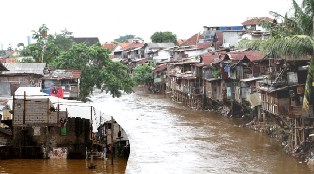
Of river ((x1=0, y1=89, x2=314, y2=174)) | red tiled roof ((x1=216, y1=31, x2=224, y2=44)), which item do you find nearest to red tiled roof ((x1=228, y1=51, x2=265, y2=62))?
river ((x1=0, y1=89, x2=314, y2=174))

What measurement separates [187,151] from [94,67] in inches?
725

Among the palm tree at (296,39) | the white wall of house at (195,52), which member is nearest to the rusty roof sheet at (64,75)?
the palm tree at (296,39)

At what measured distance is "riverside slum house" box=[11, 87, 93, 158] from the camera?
2236 cm

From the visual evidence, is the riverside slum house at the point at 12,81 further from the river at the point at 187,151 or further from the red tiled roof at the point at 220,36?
the red tiled roof at the point at 220,36

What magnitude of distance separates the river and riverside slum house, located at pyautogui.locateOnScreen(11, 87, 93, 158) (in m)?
0.59

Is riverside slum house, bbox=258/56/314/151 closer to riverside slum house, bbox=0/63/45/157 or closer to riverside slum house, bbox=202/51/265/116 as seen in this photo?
riverside slum house, bbox=202/51/265/116

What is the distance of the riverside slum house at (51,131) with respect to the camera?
22.4 m

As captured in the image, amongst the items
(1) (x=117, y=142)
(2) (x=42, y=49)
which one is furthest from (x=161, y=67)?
Result: (1) (x=117, y=142)

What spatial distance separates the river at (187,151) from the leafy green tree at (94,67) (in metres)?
3.20

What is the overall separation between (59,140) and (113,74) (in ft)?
69.7

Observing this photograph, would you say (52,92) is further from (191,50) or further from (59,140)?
(191,50)

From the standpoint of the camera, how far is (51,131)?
925 inches

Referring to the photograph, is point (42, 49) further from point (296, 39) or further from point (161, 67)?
point (296, 39)

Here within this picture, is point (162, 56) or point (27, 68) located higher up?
point (162, 56)
